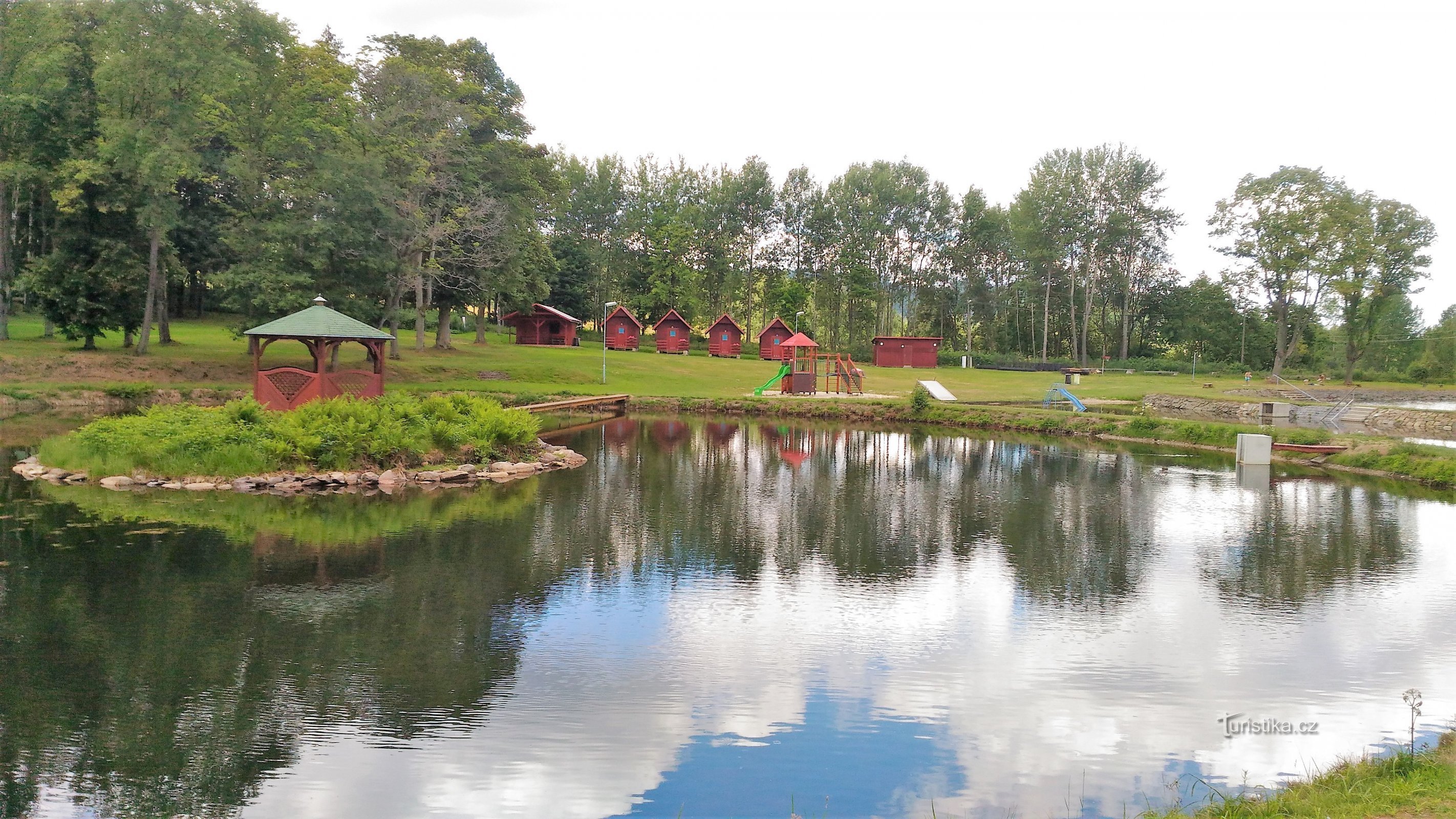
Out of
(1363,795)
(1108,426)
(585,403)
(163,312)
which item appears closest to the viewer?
(1363,795)

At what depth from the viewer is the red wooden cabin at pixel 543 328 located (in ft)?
231

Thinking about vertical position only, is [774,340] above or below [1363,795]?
above

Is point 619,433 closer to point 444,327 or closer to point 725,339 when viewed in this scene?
point 444,327

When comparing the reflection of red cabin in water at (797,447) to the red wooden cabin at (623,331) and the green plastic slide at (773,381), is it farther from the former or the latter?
the red wooden cabin at (623,331)

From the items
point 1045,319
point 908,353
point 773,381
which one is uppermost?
point 1045,319

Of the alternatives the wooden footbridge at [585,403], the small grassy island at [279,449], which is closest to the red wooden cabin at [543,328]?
the wooden footbridge at [585,403]

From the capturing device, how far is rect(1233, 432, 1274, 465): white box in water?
2733cm

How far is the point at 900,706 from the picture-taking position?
9.02 metres

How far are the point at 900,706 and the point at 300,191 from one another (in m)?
39.8

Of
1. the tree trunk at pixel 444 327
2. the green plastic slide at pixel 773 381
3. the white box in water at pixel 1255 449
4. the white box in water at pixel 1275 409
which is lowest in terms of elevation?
the white box in water at pixel 1255 449

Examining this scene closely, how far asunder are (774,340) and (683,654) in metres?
64.2

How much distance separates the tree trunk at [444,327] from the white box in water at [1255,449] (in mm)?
41232

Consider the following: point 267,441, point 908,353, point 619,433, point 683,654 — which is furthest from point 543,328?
point 683,654

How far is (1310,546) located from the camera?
16438 mm
